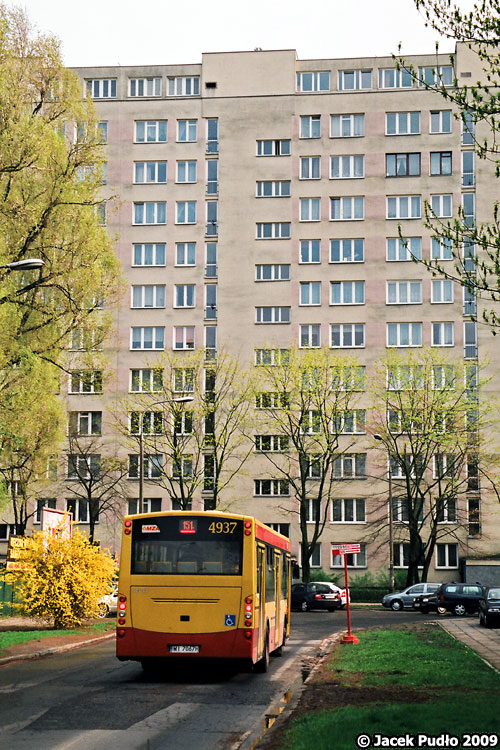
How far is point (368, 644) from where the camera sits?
23875 mm

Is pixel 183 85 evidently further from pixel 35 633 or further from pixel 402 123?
pixel 35 633

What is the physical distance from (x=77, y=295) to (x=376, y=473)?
40725 mm

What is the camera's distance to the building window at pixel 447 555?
66.1m

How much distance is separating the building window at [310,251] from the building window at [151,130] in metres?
13.0

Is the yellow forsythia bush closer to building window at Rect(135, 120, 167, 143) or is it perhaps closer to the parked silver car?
the parked silver car

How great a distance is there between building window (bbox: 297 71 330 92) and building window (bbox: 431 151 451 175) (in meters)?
9.52

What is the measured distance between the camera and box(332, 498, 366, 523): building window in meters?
66.9

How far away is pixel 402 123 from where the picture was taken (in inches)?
2820

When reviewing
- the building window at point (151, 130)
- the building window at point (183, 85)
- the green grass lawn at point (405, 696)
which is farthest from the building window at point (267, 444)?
the green grass lawn at point (405, 696)

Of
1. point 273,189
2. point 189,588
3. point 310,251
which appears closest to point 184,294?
point 310,251

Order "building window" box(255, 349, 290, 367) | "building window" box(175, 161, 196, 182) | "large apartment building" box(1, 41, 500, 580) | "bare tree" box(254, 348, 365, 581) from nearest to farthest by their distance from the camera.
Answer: "bare tree" box(254, 348, 365, 581), "building window" box(255, 349, 290, 367), "large apartment building" box(1, 41, 500, 580), "building window" box(175, 161, 196, 182)

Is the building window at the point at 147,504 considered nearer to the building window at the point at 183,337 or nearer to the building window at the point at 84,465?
the building window at the point at 84,465

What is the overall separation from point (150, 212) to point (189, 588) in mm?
57103

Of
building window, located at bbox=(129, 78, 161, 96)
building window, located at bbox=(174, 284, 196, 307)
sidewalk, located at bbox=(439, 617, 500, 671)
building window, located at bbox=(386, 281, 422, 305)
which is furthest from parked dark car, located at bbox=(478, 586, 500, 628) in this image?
building window, located at bbox=(129, 78, 161, 96)
